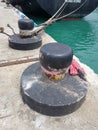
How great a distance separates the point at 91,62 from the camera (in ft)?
22.8

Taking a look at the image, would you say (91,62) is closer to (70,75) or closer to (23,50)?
(23,50)

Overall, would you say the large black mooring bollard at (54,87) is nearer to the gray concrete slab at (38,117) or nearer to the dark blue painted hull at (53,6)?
the gray concrete slab at (38,117)

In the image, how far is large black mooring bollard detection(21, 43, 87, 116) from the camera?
2113mm

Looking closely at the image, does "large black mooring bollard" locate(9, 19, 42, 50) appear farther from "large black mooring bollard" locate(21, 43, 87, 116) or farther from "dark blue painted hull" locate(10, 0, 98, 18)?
"dark blue painted hull" locate(10, 0, 98, 18)

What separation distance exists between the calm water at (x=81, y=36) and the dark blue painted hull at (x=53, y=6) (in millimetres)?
470

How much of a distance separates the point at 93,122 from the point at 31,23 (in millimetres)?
2107

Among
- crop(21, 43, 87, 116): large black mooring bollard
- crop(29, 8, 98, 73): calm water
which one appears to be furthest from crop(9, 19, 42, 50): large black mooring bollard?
crop(29, 8, 98, 73): calm water

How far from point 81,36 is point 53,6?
9.02 ft

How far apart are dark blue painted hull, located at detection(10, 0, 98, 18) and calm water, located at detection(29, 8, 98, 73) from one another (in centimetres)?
47

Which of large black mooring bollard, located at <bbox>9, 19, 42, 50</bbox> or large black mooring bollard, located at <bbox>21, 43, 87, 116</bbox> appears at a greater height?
large black mooring bollard, located at <bbox>21, 43, 87, 116</bbox>

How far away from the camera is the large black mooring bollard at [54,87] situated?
6.93 feet

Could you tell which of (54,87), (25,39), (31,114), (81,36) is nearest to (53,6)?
(81,36)

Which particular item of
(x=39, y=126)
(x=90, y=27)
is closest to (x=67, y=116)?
(x=39, y=126)

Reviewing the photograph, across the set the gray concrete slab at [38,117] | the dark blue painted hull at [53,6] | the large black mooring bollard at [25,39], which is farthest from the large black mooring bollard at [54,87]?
the dark blue painted hull at [53,6]
